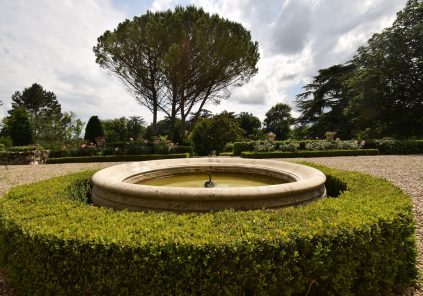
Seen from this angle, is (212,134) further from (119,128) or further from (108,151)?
(119,128)

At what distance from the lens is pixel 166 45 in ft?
71.6

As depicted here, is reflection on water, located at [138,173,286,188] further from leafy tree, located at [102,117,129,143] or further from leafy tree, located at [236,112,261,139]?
leafy tree, located at [236,112,261,139]

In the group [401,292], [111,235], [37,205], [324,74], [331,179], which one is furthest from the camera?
[324,74]

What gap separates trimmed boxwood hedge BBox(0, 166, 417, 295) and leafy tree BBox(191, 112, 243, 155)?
16.9 m

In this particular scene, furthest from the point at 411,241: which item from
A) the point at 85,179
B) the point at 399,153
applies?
the point at 399,153

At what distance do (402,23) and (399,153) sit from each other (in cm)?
1252

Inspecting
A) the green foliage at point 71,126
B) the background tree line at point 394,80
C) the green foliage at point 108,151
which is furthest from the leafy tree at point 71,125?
the background tree line at point 394,80

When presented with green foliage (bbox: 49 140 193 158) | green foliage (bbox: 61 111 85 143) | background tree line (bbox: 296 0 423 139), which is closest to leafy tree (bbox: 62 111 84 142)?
A: green foliage (bbox: 61 111 85 143)

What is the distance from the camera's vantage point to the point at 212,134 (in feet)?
66.3

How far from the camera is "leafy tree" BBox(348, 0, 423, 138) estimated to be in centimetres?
2128

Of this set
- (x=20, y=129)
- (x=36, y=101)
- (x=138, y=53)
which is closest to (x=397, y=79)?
(x=138, y=53)

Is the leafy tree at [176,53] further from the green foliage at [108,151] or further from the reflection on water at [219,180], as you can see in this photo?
the reflection on water at [219,180]

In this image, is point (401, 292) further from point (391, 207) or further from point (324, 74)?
point (324, 74)

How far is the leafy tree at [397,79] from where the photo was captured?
21.3m
